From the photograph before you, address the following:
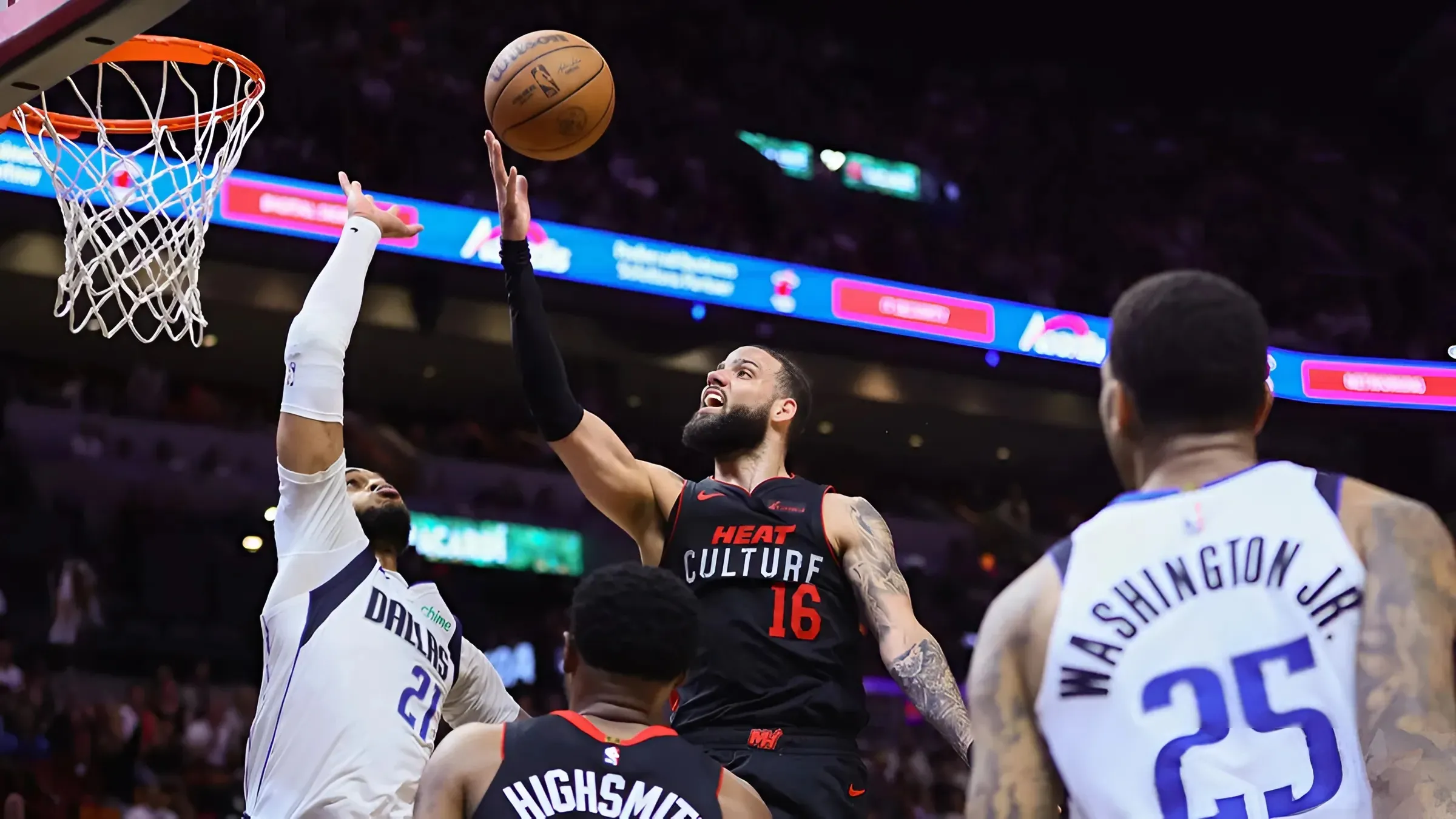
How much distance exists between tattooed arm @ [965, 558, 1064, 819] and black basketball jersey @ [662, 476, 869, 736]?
1.98m

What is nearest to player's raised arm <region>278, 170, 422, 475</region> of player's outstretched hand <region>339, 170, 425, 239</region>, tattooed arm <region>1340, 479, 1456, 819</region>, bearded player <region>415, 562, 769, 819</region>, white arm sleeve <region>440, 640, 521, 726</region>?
player's outstretched hand <region>339, 170, 425, 239</region>

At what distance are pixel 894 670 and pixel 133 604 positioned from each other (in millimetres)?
9055

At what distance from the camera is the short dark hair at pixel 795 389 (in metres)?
4.60

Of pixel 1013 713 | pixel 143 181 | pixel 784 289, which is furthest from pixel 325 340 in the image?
pixel 784 289

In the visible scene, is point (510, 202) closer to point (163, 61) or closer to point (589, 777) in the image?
point (163, 61)

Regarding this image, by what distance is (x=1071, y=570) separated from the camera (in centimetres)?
201

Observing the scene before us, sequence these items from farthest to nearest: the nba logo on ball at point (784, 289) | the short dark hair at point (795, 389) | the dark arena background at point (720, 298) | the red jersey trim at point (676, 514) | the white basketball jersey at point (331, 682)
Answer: the nba logo on ball at point (784, 289) < the dark arena background at point (720, 298) < the short dark hair at point (795, 389) < the red jersey trim at point (676, 514) < the white basketball jersey at point (331, 682)

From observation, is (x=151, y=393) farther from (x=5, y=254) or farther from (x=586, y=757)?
(x=586, y=757)

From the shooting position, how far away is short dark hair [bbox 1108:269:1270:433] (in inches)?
76.7

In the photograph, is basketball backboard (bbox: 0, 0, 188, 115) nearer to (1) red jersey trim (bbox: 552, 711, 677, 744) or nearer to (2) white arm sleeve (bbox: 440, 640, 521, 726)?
(2) white arm sleeve (bbox: 440, 640, 521, 726)

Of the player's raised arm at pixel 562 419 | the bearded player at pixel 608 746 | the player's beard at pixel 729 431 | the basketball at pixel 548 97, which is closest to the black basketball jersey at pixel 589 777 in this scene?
the bearded player at pixel 608 746

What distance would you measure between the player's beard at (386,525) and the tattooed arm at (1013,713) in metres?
2.44

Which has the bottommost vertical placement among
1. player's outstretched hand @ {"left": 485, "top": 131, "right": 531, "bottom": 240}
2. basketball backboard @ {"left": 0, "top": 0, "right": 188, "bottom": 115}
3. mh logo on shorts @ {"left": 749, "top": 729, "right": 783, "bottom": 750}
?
mh logo on shorts @ {"left": 749, "top": 729, "right": 783, "bottom": 750}

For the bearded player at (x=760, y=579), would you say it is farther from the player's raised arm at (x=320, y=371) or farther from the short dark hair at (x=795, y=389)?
the player's raised arm at (x=320, y=371)
